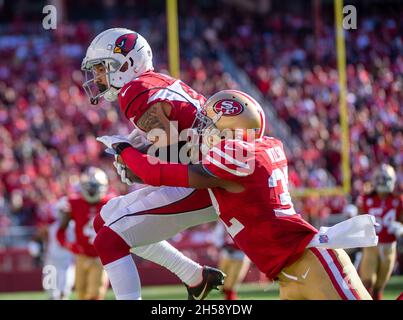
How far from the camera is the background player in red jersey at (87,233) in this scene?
9.13 metres

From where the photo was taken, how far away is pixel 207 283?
5199mm

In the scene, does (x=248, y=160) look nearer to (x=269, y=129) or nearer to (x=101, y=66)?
(x=101, y=66)

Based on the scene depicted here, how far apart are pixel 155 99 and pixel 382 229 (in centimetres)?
488

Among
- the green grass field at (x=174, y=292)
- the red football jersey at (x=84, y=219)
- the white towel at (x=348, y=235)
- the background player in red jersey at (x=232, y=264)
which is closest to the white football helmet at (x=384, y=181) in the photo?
the green grass field at (x=174, y=292)

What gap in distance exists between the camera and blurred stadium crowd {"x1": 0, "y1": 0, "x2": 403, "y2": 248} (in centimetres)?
1348

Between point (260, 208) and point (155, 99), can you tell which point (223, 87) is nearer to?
point (155, 99)

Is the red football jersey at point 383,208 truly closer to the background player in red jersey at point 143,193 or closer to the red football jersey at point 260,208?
the background player in red jersey at point 143,193

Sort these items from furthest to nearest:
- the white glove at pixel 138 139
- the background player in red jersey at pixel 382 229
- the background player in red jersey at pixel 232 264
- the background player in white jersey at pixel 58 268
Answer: the background player in red jersey at pixel 232 264 → the background player in white jersey at pixel 58 268 → the background player in red jersey at pixel 382 229 → the white glove at pixel 138 139

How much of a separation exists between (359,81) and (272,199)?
963cm

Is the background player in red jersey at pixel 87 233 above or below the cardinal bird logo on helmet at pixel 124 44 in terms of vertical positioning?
below

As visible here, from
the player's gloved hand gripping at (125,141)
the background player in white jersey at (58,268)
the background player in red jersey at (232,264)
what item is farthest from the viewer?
the background player in red jersey at (232,264)

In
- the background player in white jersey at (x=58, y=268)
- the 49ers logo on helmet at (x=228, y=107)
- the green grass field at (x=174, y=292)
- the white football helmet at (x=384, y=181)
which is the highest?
the 49ers logo on helmet at (x=228, y=107)

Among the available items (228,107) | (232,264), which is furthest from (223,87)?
(228,107)
